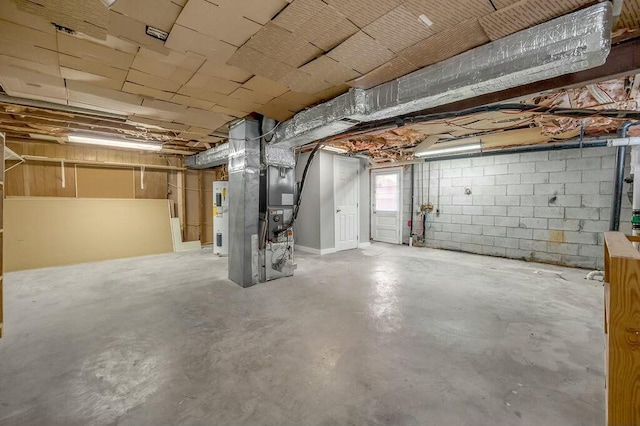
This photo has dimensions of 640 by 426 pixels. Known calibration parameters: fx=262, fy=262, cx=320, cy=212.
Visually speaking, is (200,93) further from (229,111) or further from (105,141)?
(105,141)

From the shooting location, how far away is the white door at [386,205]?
685 centimetres

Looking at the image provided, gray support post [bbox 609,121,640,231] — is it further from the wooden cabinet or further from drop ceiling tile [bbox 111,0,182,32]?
drop ceiling tile [bbox 111,0,182,32]

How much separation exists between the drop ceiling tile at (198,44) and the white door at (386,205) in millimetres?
5520

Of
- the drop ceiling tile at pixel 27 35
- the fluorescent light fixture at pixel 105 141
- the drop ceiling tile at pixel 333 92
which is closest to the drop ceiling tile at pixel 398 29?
the drop ceiling tile at pixel 333 92

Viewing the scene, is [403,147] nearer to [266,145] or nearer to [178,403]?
[266,145]

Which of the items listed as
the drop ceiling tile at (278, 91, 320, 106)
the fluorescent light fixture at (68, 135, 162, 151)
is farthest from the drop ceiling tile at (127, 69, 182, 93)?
the fluorescent light fixture at (68, 135, 162, 151)

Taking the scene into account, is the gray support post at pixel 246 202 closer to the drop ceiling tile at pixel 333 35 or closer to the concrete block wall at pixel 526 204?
the drop ceiling tile at pixel 333 35

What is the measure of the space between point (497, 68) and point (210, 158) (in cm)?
521

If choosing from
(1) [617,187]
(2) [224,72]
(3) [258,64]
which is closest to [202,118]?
(2) [224,72]

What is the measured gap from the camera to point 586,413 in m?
1.46

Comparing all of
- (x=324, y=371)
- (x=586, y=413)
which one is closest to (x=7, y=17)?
(x=324, y=371)

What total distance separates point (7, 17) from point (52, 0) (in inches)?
17.4

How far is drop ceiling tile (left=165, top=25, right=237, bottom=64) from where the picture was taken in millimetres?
1725

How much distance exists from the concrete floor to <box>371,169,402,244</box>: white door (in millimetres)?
3221
